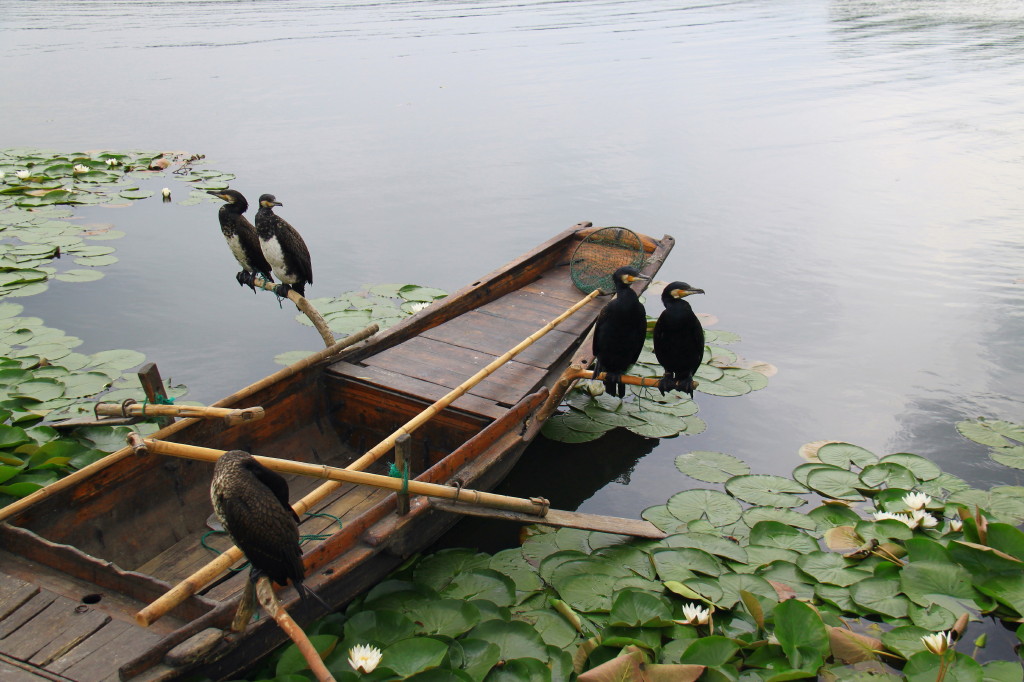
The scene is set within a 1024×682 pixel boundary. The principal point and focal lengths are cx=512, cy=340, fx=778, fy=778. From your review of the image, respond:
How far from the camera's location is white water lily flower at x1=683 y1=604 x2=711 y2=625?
11.1 feet

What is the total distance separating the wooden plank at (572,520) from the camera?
3.59 meters

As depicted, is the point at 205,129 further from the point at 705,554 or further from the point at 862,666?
the point at 862,666

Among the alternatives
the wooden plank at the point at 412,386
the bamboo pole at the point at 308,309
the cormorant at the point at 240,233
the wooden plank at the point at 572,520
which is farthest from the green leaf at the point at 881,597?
the cormorant at the point at 240,233

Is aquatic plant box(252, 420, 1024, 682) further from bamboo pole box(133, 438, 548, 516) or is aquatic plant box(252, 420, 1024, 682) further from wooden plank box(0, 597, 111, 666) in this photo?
wooden plank box(0, 597, 111, 666)

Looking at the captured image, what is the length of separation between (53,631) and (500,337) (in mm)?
3127

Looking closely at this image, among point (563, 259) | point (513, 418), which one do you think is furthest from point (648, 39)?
point (513, 418)

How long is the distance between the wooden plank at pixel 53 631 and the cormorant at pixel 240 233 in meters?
2.52

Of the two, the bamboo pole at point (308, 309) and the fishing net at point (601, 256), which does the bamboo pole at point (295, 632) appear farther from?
the fishing net at point (601, 256)

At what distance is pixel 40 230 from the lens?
26.7 feet

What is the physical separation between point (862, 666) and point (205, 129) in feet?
40.7

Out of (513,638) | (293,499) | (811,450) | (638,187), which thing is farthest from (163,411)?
(638,187)

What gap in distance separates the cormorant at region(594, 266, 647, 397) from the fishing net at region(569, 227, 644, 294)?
5.42ft

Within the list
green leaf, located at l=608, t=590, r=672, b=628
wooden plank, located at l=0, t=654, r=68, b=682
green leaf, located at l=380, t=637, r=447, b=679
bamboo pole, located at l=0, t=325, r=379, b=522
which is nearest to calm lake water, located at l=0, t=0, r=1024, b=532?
green leaf, located at l=608, t=590, r=672, b=628

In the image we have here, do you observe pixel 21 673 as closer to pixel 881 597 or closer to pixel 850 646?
pixel 850 646
